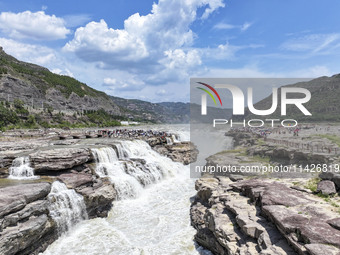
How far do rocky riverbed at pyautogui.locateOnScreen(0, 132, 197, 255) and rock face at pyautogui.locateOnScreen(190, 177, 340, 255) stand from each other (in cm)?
852

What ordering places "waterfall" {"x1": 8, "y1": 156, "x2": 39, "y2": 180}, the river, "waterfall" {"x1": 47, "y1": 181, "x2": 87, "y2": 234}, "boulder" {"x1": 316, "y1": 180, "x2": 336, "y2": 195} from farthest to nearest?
"waterfall" {"x1": 8, "y1": 156, "x2": 39, "y2": 180}
"waterfall" {"x1": 47, "y1": 181, "x2": 87, "y2": 234}
the river
"boulder" {"x1": 316, "y1": 180, "x2": 336, "y2": 195}

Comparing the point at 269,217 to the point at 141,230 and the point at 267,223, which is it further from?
the point at 141,230

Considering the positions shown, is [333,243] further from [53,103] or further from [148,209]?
[53,103]

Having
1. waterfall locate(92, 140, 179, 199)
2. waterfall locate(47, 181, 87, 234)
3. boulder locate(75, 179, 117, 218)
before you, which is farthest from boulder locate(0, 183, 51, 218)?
waterfall locate(92, 140, 179, 199)

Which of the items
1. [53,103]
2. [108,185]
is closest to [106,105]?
[53,103]

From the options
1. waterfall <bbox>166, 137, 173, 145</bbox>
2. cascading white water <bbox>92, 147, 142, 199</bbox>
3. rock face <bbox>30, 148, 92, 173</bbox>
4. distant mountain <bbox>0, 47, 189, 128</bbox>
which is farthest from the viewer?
distant mountain <bbox>0, 47, 189, 128</bbox>

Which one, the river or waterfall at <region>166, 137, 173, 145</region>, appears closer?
the river

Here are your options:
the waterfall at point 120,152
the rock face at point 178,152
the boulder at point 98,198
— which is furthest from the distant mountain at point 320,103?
the boulder at point 98,198

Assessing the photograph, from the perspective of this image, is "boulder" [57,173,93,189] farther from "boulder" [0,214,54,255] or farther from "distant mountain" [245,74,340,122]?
"distant mountain" [245,74,340,122]

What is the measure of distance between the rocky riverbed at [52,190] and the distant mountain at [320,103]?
4519cm

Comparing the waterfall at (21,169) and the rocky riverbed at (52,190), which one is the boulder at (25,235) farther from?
the waterfall at (21,169)

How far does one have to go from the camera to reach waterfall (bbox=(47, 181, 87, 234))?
611 inches

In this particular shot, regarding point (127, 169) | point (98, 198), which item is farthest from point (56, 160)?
point (127, 169)

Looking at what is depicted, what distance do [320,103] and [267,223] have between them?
246 feet
